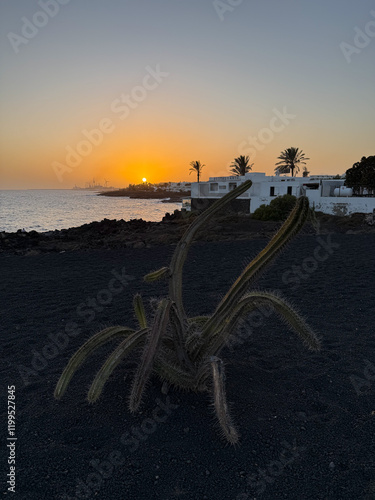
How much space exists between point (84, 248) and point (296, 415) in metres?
15.7

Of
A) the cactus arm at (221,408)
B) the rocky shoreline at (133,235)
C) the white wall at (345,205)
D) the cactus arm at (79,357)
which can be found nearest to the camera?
the cactus arm at (221,408)

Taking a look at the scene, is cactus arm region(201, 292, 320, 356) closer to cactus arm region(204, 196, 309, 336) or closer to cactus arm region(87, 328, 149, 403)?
cactus arm region(204, 196, 309, 336)

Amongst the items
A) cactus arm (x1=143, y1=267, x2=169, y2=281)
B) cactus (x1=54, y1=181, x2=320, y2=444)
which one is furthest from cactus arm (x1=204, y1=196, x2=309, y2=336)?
cactus arm (x1=143, y1=267, x2=169, y2=281)

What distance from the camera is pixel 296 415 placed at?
2.72 metres

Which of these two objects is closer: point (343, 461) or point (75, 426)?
point (343, 461)

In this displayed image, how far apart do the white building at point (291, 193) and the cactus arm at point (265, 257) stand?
24.1 metres

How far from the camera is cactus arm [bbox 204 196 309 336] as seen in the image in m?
2.24

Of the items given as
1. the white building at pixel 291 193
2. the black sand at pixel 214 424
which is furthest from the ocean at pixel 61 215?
the black sand at pixel 214 424

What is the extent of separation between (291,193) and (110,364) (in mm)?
42053

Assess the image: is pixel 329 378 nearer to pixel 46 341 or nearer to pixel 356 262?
pixel 46 341

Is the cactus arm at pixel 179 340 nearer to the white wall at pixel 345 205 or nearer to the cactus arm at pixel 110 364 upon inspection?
the cactus arm at pixel 110 364

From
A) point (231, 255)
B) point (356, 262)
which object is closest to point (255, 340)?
point (356, 262)

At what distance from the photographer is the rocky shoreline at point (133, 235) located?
696 inches

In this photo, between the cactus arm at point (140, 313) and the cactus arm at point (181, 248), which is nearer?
the cactus arm at point (181, 248)
